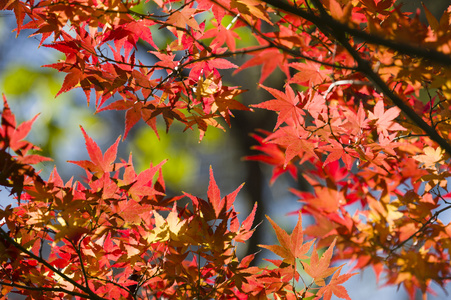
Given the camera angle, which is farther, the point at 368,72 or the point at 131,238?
the point at 131,238

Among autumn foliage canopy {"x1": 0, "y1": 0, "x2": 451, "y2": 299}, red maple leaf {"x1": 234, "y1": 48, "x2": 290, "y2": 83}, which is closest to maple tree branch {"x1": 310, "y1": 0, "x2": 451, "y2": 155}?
autumn foliage canopy {"x1": 0, "y1": 0, "x2": 451, "y2": 299}

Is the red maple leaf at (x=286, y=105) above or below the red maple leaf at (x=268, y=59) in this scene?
above

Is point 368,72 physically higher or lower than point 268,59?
lower

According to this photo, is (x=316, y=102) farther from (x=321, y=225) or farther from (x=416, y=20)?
(x=321, y=225)

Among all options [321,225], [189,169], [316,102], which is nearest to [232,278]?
[316,102]

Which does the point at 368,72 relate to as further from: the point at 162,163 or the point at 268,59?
the point at 162,163

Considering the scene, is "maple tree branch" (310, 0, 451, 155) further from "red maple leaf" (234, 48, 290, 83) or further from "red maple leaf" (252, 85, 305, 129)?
"red maple leaf" (252, 85, 305, 129)

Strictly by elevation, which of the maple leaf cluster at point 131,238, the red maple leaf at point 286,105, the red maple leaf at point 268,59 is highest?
the red maple leaf at point 286,105

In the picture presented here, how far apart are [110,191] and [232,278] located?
1.09 feet

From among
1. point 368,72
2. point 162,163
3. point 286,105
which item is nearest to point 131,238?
point 162,163

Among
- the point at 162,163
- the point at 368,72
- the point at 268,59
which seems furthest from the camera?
the point at 162,163

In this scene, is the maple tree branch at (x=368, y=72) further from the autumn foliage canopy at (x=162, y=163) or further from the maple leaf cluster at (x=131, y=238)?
the maple leaf cluster at (x=131, y=238)

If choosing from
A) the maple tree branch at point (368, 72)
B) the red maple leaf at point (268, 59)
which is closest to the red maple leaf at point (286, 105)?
the red maple leaf at point (268, 59)

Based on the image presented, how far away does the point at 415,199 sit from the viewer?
3.56 ft
